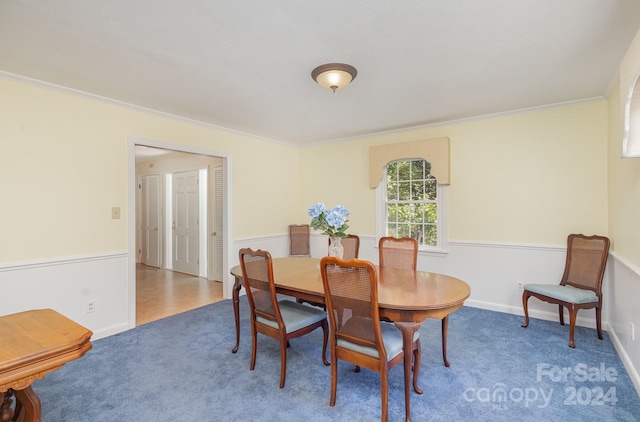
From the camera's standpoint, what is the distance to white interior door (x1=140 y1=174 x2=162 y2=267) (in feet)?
21.2

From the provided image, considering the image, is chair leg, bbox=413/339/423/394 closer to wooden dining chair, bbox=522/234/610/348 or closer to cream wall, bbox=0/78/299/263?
wooden dining chair, bbox=522/234/610/348

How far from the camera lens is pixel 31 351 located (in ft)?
4.11

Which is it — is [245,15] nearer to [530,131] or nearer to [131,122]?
[131,122]

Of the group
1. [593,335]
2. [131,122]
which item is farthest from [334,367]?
[131,122]

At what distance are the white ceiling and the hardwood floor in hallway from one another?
246 centimetres

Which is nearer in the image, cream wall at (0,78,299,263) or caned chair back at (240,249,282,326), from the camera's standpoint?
caned chair back at (240,249,282,326)

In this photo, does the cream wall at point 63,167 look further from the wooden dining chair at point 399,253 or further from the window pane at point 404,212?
the window pane at point 404,212

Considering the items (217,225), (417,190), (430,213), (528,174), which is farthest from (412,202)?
(217,225)

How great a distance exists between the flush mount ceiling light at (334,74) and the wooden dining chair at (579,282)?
2.75 meters

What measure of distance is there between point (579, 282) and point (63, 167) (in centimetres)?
516

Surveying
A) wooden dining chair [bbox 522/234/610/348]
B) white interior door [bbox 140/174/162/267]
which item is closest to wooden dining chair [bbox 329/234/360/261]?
wooden dining chair [bbox 522/234/610/348]

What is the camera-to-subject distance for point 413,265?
285 centimetres

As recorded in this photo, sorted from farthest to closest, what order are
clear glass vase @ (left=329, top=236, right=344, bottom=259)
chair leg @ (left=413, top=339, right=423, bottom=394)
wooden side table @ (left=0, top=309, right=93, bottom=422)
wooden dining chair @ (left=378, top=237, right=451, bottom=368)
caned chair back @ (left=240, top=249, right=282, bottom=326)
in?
wooden dining chair @ (left=378, top=237, right=451, bottom=368)
clear glass vase @ (left=329, top=236, right=344, bottom=259)
caned chair back @ (left=240, top=249, right=282, bottom=326)
chair leg @ (left=413, top=339, right=423, bottom=394)
wooden side table @ (left=0, top=309, right=93, bottom=422)

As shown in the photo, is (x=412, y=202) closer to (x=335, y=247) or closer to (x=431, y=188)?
(x=431, y=188)
